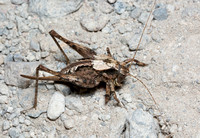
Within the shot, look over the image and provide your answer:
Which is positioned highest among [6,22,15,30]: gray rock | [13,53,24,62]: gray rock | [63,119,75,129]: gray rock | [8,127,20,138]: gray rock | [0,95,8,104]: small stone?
[6,22,15,30]: gray rock

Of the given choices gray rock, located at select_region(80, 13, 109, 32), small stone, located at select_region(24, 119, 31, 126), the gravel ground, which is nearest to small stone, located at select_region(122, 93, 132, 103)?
the gravel ground

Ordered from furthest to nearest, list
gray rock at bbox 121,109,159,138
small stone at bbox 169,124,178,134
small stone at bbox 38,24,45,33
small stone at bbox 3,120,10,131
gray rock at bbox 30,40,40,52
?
1. small stone at bbox 38,24,45,33
2. gray rock at bbox 30,40,40,52
3. small stone at bbox 3,120,10,131
4. small stone at bbox 169,124,178,134
5. gray rock at bbox 121,109,159,138

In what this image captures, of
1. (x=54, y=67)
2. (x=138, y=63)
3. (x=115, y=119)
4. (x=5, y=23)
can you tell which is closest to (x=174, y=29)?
(x=138, y=63)

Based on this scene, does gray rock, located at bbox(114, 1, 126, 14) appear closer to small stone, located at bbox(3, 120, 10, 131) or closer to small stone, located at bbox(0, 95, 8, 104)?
small stone, located at bbox(0, 95, 8, 104)

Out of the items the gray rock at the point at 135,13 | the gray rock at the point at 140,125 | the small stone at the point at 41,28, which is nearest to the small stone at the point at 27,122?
the gray rock at the point at 140,125

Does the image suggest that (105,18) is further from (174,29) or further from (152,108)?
(152,108)

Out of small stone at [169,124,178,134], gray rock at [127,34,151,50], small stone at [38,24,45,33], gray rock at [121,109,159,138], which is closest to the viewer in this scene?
gray rock at [121,109,159,138]

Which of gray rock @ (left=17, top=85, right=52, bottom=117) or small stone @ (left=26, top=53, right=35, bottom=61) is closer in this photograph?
gray rock @ (left=17, top=85, right=52, bottom=117)
